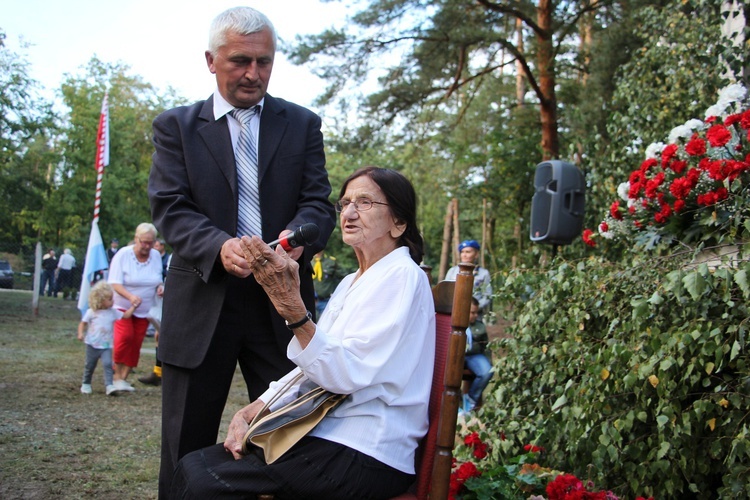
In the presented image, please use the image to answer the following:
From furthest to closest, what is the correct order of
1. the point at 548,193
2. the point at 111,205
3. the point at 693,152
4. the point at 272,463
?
the point at 111,205, the point at 548,193, the point at 693,152, the point at 272,463

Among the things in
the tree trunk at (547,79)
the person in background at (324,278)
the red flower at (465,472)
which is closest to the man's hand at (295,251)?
the red flower at (465,472)

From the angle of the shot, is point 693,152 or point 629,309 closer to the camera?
point 629,309

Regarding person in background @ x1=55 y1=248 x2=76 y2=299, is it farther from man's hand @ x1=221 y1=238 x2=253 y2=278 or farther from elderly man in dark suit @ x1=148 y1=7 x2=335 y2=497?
man's hand @ x1=221 y1=238 x2=253 y2=278

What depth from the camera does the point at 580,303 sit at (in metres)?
3.77

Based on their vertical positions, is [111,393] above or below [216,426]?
below

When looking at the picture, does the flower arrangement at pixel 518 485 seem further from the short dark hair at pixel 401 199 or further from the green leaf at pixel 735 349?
the short dark hair at pixel 401 199

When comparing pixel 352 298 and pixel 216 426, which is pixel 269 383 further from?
pixel 352 298

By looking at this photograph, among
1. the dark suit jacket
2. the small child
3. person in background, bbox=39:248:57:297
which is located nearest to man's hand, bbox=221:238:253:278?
the dark suit jacket

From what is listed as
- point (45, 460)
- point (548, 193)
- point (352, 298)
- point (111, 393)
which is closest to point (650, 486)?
point (352, 298)

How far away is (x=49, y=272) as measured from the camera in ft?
71.4

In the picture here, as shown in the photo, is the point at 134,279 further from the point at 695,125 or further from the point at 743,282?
the point at 743,282

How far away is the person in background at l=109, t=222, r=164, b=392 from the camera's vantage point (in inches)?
298

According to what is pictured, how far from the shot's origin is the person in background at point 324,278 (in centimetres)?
1151

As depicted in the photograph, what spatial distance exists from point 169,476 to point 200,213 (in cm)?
84
